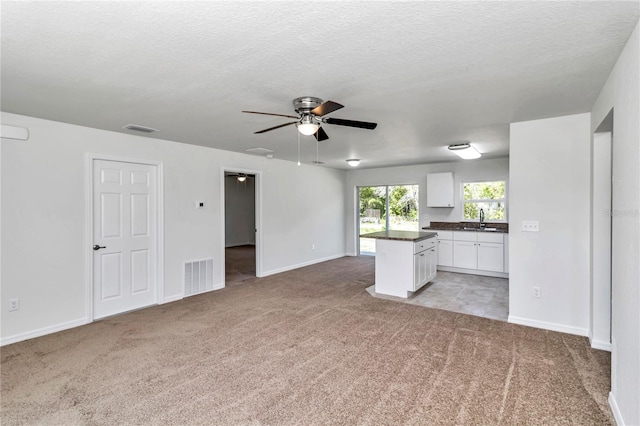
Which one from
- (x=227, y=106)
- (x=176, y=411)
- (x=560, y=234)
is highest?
(x=227, y=106)

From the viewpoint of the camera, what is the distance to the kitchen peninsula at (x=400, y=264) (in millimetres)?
4668

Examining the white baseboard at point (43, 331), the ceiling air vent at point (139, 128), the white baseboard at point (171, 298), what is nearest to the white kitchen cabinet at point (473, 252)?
the white baseboard at point (171, 298)

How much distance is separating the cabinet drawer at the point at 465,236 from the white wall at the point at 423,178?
71 cm

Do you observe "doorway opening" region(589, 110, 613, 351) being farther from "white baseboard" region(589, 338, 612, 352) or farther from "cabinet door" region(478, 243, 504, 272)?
"cabinet door" region(478, 243, 504, 272)

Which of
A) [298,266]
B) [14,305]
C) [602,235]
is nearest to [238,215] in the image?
[298,266]

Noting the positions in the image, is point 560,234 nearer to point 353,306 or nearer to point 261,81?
point 353,306

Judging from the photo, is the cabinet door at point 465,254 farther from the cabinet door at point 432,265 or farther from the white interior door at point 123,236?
the white interior door at point 123,236

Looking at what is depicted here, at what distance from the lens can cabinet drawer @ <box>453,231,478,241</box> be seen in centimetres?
618

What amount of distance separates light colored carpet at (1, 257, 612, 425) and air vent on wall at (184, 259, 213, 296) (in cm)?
81

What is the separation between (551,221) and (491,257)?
2748 millimetres

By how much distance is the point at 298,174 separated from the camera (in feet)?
22.9

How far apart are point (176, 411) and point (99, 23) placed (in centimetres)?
238

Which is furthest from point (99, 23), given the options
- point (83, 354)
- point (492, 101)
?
point (492, 101)

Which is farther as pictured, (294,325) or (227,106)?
(294,325)
